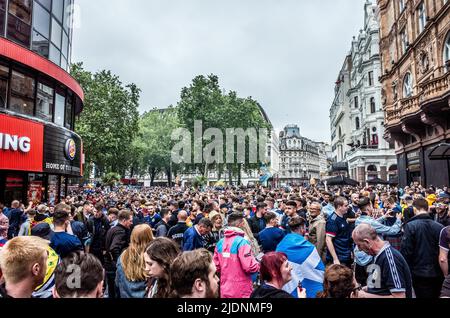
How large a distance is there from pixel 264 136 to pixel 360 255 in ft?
161

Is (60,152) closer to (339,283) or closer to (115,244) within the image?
(115,244)

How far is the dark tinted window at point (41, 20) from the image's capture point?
15711 mm

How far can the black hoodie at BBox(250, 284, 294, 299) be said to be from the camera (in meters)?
2.63

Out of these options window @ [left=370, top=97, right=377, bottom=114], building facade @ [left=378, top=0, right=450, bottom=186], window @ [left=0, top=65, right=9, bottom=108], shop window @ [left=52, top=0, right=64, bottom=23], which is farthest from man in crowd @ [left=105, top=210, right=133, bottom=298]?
window @ [left=370, top=97, right=377, bottom=114]

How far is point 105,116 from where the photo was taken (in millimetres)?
32188

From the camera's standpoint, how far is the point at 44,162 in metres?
14.8

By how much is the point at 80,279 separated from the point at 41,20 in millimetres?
18220

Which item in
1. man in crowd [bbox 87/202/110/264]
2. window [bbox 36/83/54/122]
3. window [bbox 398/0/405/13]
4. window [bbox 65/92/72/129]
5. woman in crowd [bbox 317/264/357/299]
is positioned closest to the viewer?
woman in crowd [bbox 317/264/357/299]

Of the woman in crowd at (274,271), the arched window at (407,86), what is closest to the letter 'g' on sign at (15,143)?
the woman in crowd at (274,271)

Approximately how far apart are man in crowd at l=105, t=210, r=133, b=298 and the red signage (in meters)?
9.47

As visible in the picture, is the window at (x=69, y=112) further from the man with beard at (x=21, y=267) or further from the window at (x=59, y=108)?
the man with beard at (x=21, y=267)

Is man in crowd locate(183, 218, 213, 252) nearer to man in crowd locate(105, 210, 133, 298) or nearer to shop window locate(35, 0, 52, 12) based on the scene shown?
man in crowd locate(105, 210, 133, 298)

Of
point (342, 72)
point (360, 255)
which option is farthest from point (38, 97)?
point (342, 72)
